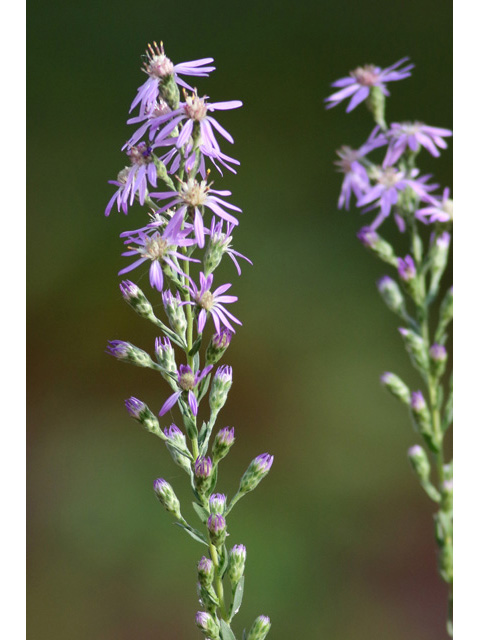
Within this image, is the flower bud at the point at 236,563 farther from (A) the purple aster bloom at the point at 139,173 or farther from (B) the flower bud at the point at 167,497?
(A) the purple aster bloom at the point at 139,173

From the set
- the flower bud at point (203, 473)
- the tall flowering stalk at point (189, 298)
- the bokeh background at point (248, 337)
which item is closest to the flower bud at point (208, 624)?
the tall flowering stalk at point (189, 298)

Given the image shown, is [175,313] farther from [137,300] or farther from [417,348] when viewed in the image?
[417,348]

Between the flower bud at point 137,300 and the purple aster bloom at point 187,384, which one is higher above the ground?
the flower bud at point 137,300

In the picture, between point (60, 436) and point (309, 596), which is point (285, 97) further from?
point (309, 596)

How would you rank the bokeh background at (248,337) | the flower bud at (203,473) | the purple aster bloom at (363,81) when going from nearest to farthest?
the flower bud at (203,473)
the purple aster bloom at (363,81)
the bokeh background at (248,337)

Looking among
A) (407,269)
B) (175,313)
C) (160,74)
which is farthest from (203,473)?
(160,74)

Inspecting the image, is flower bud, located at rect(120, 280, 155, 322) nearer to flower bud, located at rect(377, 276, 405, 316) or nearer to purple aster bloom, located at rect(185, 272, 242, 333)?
purple aster bloom, located at rect(185, 272, 242, 333)
